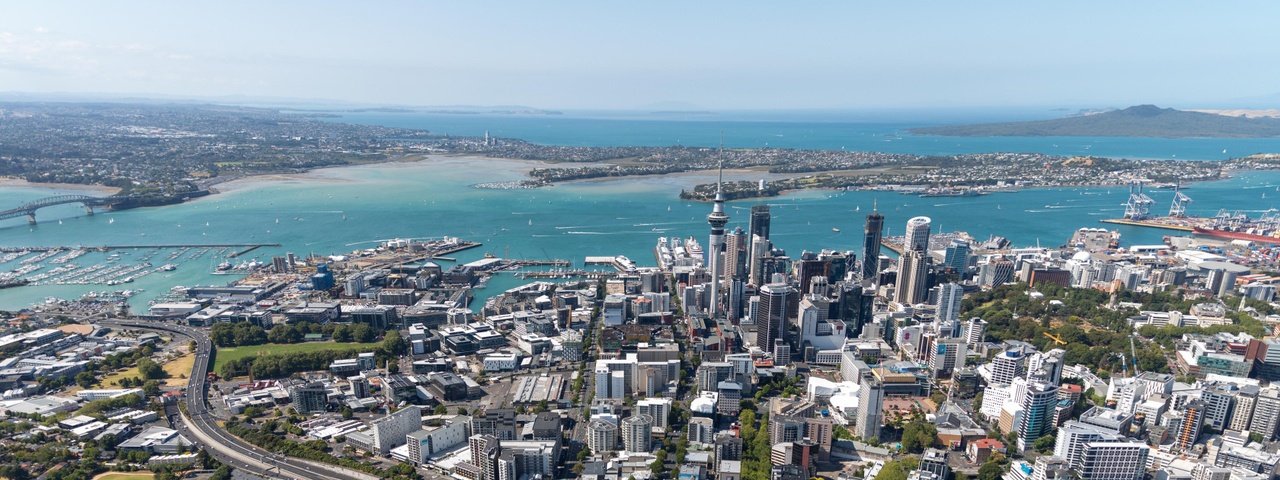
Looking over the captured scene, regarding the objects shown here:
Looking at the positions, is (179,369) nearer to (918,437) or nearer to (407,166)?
(918,437)

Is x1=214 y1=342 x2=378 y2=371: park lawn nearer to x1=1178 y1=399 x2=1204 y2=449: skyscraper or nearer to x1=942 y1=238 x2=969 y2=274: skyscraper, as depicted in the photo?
x1=1178 y1=399 x2=1204 y2=449: skyscraper

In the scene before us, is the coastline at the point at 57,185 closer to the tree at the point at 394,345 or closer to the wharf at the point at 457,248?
the wharf at the point at 457,248

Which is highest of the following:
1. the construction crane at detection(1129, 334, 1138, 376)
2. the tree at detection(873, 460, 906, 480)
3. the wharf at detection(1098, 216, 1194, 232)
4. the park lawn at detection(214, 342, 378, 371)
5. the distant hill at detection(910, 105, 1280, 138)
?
the distant hill at detection(910, 105, 1280, 138)

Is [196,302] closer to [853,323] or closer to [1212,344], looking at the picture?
[853,323]

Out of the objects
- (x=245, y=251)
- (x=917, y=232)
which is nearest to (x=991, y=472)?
(x=917, y=232)

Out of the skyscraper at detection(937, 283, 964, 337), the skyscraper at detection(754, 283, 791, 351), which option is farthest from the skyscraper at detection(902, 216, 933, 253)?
the skyscraper at detection(754, 283, 791, 351)

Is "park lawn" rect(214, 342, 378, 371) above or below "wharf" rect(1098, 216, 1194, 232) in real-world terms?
below

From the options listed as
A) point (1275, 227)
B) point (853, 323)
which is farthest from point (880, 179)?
point (853, 323)
